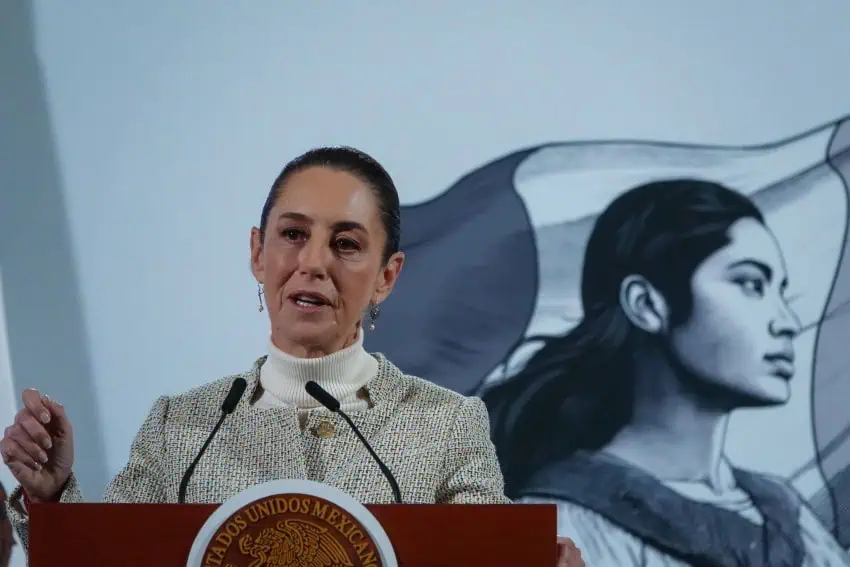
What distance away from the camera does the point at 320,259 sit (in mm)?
1926

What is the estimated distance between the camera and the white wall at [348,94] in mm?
2889

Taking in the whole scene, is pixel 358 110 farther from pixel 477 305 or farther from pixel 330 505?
pixel 330 505

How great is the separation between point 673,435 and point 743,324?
1.15 feet

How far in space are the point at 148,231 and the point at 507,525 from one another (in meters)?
1.82

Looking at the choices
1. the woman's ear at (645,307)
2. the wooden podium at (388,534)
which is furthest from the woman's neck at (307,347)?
the woman's ear at (645,307)

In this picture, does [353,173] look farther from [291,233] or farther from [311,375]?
[311,375]

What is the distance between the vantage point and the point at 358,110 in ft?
9.57

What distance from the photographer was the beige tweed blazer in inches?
69.8

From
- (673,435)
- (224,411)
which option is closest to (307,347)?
(224,411)

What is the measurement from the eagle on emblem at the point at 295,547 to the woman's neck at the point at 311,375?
61 cm

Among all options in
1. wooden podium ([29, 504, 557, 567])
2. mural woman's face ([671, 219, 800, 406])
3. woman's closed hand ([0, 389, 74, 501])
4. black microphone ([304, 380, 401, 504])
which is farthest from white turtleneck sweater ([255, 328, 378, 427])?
mural woman's face ([671, 219, 800, 406])

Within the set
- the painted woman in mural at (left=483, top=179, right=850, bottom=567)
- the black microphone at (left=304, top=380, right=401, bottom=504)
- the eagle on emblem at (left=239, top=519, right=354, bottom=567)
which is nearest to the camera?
the eagle on emblem at (left=239, top=519, right=354, bottom=567)

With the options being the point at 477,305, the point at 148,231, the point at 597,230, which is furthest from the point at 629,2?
the point at 148,231

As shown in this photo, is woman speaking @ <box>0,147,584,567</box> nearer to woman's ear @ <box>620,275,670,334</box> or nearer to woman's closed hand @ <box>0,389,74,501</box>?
woman's closed hand @ <box>0,389,74,501</box>
